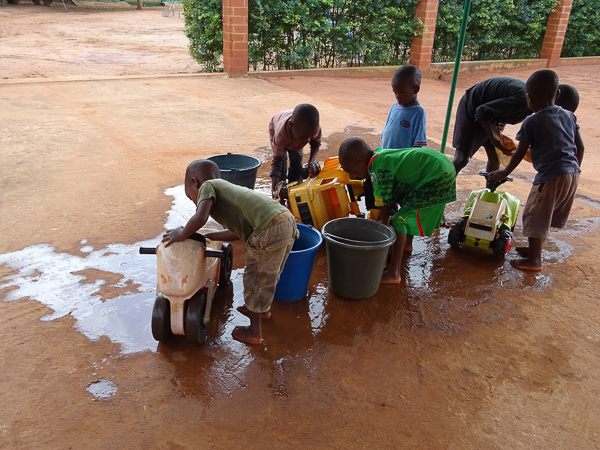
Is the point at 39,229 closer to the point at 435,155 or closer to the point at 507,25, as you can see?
the point at 435,155

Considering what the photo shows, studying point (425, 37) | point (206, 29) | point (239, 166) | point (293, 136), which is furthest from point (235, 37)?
point (293, 136)

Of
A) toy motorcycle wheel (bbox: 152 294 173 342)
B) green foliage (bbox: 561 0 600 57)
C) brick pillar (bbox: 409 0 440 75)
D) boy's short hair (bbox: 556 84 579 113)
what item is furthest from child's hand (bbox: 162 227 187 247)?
green foliage (bbox: 561 0 600 57)

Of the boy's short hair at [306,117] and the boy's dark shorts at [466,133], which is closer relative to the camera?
the boy's short hair at [306,117]

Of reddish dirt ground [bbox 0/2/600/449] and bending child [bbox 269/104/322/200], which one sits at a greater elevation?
bending child [bbox 269/104/322/200]

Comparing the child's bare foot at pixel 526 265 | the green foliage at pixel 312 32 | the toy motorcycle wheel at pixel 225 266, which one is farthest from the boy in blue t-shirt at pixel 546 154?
the green foliage at pixel 312 32

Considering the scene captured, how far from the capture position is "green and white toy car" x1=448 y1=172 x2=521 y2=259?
3934mm

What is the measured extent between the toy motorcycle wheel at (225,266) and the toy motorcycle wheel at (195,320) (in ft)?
1.69

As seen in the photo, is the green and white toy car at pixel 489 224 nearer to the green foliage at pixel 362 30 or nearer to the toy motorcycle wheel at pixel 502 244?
the toy motorcycle wheel at pixel 502 244

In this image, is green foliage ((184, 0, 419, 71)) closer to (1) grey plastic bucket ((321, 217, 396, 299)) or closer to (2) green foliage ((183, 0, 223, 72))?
(2) green foliage ((183, 0, 223, 72))

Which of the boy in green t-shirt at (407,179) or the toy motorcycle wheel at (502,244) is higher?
the boy in green t-shirt at (407,179)

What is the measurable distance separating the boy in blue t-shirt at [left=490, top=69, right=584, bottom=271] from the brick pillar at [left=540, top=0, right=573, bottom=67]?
1574 centimetres

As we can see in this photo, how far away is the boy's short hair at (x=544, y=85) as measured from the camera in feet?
11.5

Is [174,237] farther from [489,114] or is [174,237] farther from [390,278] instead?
[489,114]

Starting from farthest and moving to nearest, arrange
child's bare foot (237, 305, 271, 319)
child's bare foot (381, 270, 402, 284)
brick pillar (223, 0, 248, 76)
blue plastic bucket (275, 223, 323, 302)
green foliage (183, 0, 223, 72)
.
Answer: green foliage (183, 0, 223, 72)
brick pillar (223, 0, 248, 76)
child's bare foot (381, 270, 402, 284)
blue plastic bucket (275, 223, 323, 302)
child's bare foot (237, 305, 271, 319)
